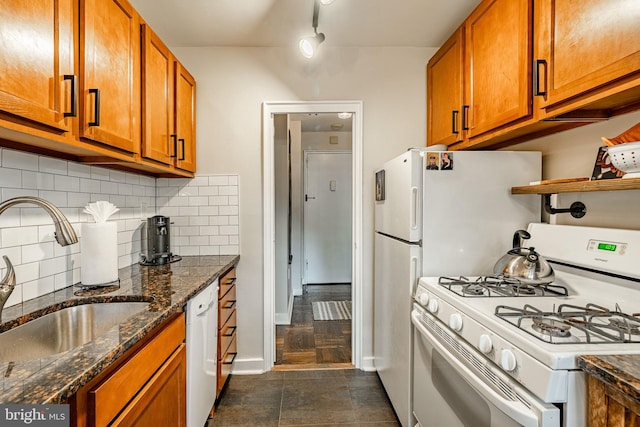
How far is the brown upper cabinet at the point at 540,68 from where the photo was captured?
101 cm

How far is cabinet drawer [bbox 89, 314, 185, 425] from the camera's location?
832 millimetres

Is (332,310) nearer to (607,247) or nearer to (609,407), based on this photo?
(607,247)

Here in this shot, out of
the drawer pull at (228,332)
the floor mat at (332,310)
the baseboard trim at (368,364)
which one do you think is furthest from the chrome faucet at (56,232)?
the floor mat at (332,310)

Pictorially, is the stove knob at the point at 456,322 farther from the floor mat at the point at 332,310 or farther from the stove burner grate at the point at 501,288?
the floor mat at the point at 332,310

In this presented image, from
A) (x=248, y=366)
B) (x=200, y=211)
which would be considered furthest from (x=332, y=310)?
(x=200, y=211)

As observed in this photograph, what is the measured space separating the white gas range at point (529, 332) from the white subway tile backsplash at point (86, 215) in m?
1.60

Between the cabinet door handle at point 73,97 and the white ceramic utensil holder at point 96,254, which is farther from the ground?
the cabinet door handle at point 73,97

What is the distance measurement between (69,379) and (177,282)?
0.93 meters

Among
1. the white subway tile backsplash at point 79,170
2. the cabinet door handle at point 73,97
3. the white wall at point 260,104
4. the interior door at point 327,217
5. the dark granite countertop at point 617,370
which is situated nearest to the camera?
the dark granite countertop at point 617,370

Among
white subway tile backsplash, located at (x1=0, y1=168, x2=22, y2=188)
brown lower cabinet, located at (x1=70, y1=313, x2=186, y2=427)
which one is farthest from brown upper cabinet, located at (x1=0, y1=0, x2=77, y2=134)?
brown lower cabinet, located at (x1=70, y1=313, x2=186, y2=427)

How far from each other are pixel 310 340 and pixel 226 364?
1011 mm

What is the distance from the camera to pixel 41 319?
3.95ft

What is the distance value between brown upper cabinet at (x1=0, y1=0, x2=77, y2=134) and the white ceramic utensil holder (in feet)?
1.76

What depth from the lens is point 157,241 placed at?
215 centimetres
